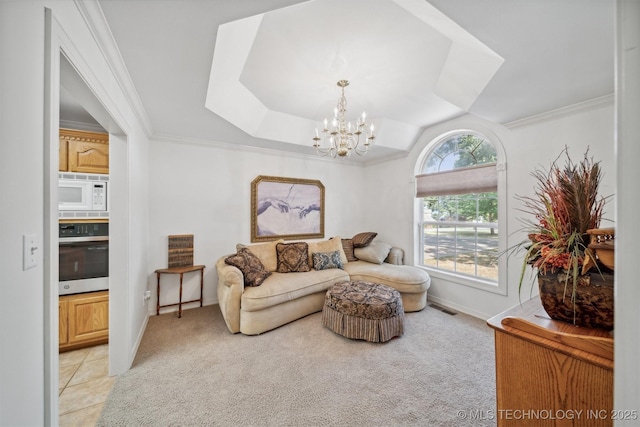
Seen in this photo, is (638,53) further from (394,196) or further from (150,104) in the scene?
(394,196)

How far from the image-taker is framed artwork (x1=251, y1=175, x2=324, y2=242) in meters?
3.85

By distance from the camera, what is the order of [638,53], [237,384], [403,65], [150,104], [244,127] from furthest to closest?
[244,127] → [150,104] → [403,65] → [237,384] → [638,53]

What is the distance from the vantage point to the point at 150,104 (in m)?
2.35

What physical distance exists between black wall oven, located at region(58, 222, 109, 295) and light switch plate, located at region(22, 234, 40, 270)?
191 cm

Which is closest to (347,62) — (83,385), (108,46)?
(108,46)

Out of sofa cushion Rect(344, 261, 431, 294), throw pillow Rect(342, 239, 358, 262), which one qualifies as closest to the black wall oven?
sofa cushion Rect(344, 261, 431, 294)

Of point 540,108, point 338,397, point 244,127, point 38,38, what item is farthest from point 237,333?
point 540,108

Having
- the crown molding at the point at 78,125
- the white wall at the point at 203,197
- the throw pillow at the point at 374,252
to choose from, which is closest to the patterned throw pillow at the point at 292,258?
the white wall at the point at 203,197

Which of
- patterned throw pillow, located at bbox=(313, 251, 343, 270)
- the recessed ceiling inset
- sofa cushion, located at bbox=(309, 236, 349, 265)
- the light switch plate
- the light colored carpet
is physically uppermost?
the recessed ceiling inset

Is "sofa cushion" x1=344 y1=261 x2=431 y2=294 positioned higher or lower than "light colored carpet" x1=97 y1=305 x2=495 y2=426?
higher

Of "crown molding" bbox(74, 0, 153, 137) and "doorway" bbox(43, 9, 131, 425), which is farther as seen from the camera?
"crown molding" bbox(74, 0, 153, 137)

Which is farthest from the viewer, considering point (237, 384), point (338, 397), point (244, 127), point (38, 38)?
point (244, 127)

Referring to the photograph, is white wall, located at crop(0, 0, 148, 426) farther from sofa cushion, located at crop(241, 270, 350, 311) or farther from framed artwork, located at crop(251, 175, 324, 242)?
framed artwork, located at crop(251, 175, 324, 242)

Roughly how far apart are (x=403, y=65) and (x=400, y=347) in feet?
8.70
